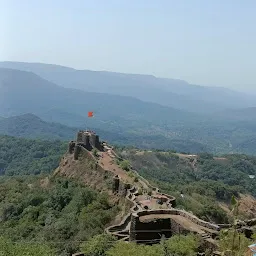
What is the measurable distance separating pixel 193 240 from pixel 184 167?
11226 centimetres

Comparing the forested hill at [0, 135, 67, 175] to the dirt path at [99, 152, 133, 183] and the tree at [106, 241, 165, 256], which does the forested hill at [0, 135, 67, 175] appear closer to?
the dirt path at [99, 152, 133, 183]

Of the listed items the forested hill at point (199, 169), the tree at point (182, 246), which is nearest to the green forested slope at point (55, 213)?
the tree at point (182, 246)

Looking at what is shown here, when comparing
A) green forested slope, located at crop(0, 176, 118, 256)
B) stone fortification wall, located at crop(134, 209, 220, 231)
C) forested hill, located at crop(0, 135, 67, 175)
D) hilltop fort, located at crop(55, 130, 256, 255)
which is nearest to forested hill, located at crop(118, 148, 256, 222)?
forested hill, located at crop(0, 135, 67, 175)

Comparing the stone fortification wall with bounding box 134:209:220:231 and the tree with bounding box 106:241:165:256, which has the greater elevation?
the tree with bounding box 106:241:165:256

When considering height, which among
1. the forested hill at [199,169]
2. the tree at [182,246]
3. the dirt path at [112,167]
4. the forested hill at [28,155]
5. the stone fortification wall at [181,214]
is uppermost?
the tree at [182,246]

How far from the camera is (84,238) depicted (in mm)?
35531

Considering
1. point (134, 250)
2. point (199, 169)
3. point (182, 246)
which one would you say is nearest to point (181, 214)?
point (182, 246)

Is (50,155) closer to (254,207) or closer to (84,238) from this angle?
(254,207)

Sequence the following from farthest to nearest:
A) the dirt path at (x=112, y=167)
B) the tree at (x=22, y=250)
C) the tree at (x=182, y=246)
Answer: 1. the dirt path at (x=112, y=167)
2. the tree at (x=182, y=246)
3. the tree at (x=22, y=250)

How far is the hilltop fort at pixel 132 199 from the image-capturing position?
31000 millimetres

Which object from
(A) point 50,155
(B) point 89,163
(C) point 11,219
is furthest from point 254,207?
(A) point 50,155

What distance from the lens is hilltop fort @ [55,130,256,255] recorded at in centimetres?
3100

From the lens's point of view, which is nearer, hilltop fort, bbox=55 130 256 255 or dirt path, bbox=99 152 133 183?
hilltop fort, bbox=55 130 256 255

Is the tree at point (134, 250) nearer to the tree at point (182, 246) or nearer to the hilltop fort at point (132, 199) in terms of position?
the tree at point (182, 246)
